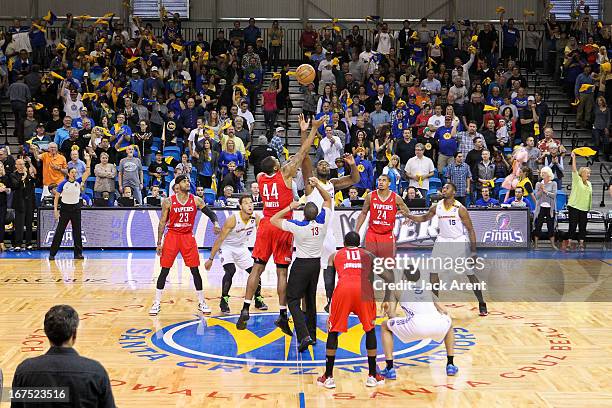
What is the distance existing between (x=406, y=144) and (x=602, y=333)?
35.3 ft

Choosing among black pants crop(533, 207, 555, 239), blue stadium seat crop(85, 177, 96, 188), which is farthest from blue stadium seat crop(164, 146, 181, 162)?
black pants crop(533, 207, 555, 239)

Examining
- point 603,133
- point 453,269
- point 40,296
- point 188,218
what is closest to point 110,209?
point 40,296

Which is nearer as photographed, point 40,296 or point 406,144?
point 40,296

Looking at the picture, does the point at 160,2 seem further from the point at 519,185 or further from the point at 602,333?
the point at 602,333

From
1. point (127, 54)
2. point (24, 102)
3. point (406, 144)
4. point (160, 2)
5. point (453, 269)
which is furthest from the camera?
point (160, 2)

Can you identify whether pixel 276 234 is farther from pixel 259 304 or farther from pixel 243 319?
pixel 259 304

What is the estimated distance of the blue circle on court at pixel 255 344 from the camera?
34.6 feet

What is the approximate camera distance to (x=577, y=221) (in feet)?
65.2

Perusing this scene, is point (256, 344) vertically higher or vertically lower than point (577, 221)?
lower

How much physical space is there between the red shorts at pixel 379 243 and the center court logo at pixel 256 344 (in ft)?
3.45

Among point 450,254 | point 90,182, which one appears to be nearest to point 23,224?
point 90,182

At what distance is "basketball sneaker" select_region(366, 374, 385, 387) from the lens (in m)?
9.31

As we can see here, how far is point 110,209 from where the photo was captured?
776 inches

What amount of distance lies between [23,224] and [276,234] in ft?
32.7
